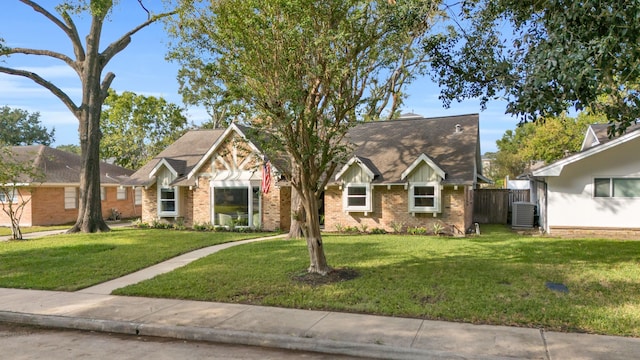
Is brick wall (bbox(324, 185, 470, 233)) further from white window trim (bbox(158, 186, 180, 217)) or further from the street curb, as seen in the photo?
the street curb

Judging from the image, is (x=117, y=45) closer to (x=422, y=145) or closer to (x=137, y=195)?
(x=137, y=195)

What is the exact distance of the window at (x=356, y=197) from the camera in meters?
18.8

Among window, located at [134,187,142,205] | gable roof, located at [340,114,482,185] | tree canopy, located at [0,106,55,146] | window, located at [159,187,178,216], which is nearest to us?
gable roof, located at [340,114,482,185]

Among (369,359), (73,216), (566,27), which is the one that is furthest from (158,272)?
(73,216)

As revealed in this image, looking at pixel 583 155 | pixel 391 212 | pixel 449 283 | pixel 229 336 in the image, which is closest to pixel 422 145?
pixel 391 212

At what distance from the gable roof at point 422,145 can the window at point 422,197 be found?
0.68 metres

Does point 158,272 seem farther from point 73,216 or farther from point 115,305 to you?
point 73,216

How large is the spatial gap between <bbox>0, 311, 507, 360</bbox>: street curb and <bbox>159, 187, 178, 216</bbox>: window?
1461cm

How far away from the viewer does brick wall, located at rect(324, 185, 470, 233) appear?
1764cm

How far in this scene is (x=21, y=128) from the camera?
63219 millimetres

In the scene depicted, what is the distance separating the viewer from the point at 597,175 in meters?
16.0

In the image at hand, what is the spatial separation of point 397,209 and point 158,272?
10769mm

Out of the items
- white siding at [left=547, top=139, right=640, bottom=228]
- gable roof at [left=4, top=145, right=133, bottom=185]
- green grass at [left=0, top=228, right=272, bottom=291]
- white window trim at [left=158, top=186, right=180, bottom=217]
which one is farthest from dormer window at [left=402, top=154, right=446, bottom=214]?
gable roof at [left=4, top=145, right=133, bottom=185]

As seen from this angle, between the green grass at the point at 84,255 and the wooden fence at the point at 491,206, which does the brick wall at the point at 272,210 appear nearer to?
the green grass at the point at 84,255
